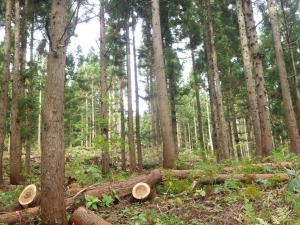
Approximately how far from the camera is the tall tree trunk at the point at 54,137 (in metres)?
3.27

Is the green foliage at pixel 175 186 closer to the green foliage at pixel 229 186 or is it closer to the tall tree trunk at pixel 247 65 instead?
the green foliage at pixel 229 186

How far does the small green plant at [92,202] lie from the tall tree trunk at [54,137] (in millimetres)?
1050

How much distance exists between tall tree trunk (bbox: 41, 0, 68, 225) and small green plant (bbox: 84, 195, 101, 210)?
1050 mm

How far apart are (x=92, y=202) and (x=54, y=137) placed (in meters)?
1.78

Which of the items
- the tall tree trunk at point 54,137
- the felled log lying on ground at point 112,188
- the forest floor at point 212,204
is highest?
the tall tree trunk at point 54,137

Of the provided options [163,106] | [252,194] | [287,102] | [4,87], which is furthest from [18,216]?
[287,102]

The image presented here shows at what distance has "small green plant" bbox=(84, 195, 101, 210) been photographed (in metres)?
4.43

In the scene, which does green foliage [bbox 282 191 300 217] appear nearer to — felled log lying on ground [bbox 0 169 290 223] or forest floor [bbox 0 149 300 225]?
forest floor [bbox 0 149 300 225]

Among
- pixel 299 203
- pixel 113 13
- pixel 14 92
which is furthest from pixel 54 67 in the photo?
pixel 113 13

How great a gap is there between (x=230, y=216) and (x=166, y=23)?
521 inches

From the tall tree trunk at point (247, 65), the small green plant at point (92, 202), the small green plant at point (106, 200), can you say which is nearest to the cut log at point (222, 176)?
the small green plant at point (106, 200)

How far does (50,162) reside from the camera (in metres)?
3.30

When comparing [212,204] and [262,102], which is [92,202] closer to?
[212,204]

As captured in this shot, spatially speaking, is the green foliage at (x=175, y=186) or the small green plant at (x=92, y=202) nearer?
the small green plant at (x=92, y=202)
